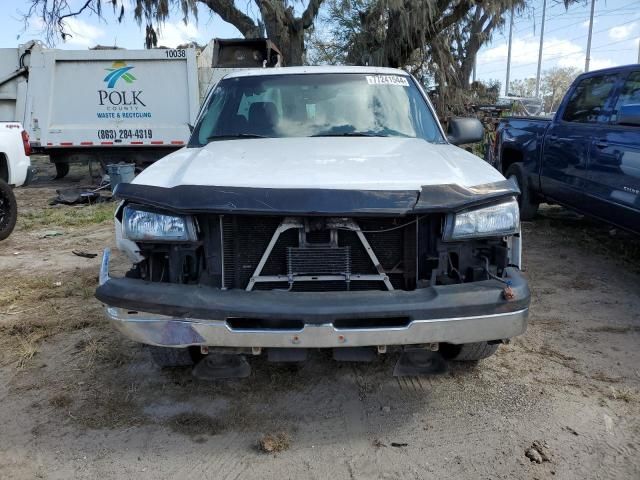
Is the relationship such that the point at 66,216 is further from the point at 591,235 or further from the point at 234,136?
the point at 591,235

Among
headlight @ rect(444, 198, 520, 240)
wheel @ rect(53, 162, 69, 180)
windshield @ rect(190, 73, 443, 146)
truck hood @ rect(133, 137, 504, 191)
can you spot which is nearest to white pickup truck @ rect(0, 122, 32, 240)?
windshield @ rect(190, 73, 443, 146)

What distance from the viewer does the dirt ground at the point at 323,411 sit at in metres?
2.63

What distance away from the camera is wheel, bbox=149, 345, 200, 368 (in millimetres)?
Answer: 3158

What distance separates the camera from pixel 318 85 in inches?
172

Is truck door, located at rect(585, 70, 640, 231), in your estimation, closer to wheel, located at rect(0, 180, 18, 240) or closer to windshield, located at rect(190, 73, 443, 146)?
windshield, located at rect(190, 73, 443, 146)

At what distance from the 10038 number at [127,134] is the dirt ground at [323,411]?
28.7 feet

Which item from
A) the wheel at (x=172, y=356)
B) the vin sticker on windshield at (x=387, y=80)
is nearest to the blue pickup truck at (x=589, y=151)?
the vin sticker on windshield at (x=387, y=80)

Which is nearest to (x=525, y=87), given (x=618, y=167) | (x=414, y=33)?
(x=414, y=33)

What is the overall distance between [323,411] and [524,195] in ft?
17.0

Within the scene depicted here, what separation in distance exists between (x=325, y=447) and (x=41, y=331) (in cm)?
251

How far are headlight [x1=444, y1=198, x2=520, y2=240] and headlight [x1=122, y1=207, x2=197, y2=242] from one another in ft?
4.01

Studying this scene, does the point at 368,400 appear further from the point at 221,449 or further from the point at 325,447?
the point at 221,449

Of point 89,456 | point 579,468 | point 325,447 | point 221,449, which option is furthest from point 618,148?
point 89,456

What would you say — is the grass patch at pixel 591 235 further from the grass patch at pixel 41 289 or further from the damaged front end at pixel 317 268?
the grass patch at pixel 41 289
